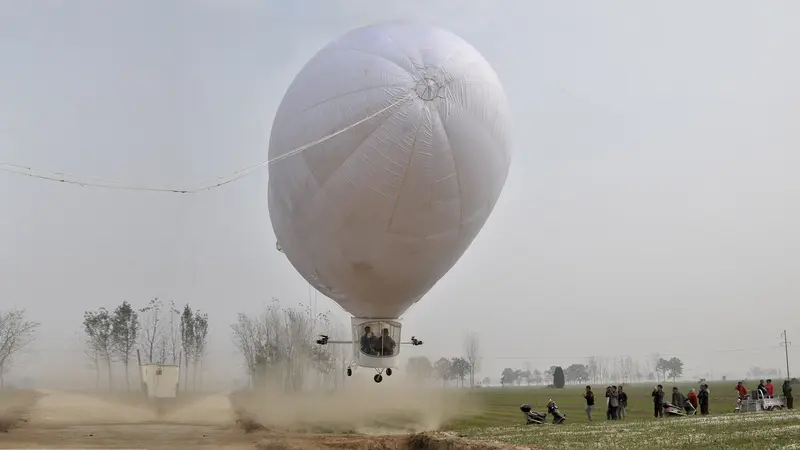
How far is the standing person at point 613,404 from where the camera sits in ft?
108

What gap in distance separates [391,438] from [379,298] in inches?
343

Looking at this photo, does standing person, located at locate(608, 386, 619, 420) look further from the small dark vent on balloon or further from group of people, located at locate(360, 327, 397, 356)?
the small dark vent on balloon

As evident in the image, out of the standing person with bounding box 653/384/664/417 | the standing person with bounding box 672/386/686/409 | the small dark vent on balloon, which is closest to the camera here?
the small dark vent on balloon

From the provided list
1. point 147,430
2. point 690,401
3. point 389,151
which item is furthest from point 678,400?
point 389,151

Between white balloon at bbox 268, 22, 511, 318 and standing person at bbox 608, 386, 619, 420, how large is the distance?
50.7ft

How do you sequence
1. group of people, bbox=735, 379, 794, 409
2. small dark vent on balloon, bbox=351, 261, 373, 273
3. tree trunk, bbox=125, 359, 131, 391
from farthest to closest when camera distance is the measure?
tree trunk, bbox=125, 359, 131, 391 < group of people, bbox=735, 379, 794, 409 < small dark vent on balloon, bbox=351, 261, 373, 273

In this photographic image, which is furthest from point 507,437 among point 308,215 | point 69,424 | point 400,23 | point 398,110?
point 69,424

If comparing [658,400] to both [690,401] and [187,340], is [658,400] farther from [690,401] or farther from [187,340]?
[187,340]

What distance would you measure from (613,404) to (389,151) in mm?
20914

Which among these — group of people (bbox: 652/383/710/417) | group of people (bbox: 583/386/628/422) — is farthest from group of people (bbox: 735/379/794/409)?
group of people (bbox: 583/386/628/422)

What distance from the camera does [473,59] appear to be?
64.1 ft

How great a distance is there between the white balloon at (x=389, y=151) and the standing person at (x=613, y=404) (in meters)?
15.4

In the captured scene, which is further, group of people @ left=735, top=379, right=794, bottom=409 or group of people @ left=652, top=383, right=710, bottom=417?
group of people @ left=652, top=383, right=710, bottom=417

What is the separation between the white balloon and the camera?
1803cm
